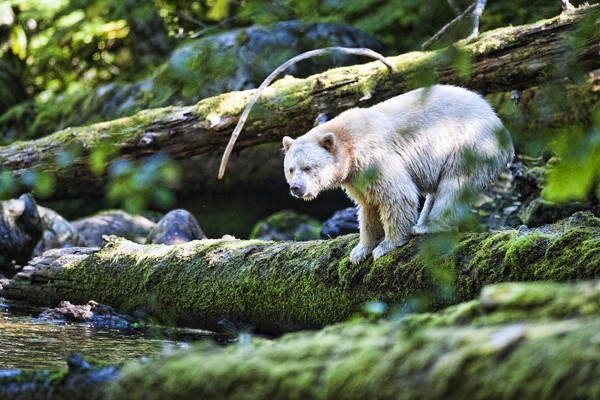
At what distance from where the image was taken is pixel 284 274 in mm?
6387

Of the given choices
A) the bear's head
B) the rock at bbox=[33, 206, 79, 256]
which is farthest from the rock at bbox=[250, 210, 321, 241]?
the bear's head

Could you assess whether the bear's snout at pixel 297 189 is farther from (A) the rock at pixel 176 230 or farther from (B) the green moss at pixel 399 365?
(A) the rock at pixel 176 230

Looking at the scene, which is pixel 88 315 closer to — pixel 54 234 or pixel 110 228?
pixel 54 234

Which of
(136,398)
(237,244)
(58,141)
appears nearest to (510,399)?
(136,398)

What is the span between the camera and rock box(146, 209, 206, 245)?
10.4m

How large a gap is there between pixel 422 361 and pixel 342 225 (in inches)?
319

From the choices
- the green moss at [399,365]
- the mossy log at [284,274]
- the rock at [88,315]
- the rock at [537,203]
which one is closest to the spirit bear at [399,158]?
the mossy log at [284,274]

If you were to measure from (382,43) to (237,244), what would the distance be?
7922mm

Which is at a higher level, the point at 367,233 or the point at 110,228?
the point at 367,233

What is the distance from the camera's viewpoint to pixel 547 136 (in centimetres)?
188

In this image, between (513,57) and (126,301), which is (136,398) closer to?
(126,301)

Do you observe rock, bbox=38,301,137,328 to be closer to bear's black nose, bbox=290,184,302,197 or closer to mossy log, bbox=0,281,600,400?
bear's black nose, bbox=290,184,302,197

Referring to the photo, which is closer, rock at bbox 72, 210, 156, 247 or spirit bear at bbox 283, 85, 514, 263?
spirit bear at bbox 283, 85, 514, 263

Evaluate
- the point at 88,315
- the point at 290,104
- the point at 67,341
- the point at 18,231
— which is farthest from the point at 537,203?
the point at 18,231
